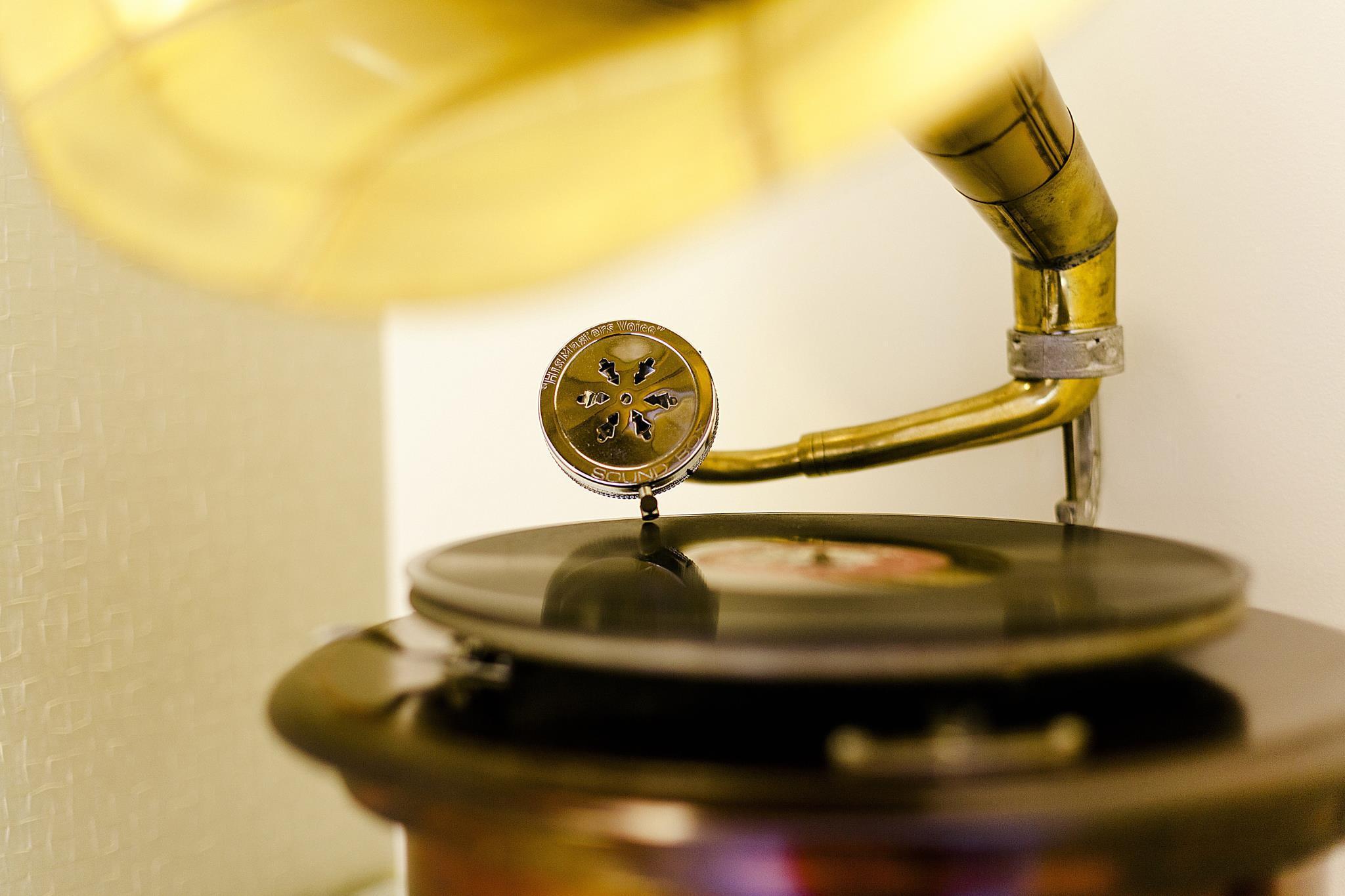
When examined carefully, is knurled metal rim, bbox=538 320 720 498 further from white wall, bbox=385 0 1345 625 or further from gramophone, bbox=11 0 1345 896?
gramophone, bbox=11 0 1345 896

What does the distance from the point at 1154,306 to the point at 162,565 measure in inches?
44.3

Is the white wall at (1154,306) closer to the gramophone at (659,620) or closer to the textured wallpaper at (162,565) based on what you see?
the gramophone at (659,620)

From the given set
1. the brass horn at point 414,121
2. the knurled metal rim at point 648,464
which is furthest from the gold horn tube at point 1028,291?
the brass horn at point 414,121

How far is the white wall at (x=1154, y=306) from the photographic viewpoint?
967 mm

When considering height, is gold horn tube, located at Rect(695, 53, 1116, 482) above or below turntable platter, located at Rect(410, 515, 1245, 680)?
above

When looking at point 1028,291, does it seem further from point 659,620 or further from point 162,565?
point 162,565

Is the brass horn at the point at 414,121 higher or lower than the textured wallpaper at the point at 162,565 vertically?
higher

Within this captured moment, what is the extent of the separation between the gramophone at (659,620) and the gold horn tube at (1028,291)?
0.29 m

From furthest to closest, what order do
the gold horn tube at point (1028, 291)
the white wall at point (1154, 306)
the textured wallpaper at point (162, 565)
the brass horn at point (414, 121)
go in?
the textured wallpaper at point (162, 565)
the white wall at point (1154, 306)
the gold horn tube at point (1028, 291)
the brass horn at point (414, 121)

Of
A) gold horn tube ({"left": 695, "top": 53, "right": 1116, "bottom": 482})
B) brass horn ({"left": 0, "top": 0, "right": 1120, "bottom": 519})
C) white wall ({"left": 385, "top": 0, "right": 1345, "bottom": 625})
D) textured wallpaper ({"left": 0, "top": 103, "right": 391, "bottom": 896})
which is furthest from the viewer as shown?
textured wallpaper ({"left": 0, "top": 103, "right": 391, "bottom": 896})

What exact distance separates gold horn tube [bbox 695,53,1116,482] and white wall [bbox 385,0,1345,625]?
11 centimetres

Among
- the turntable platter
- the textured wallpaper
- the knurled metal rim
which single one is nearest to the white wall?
the knurled metal rim

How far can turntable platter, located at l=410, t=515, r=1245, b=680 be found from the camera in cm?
48

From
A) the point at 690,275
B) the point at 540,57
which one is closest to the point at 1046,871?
the point at 540,57
